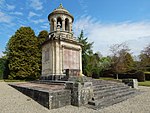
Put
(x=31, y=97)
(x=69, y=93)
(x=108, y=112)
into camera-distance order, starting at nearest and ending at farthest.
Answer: (x=108, y=112), (x=69, y=93), (x=31, y=97)

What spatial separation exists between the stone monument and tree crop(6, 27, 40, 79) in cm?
1397

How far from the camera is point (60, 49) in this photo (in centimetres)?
1261

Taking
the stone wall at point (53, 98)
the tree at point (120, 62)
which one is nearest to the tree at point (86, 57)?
the tree at point (120, 62)

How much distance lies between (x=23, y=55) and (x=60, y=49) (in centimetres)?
1722

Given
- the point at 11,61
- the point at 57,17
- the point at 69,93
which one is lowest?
the point at 69,93

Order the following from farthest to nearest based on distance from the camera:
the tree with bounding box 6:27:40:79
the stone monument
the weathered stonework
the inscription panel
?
the tree with bounding box 6:27:40:79
the inscription panel
the stone monument
the weathered stonework

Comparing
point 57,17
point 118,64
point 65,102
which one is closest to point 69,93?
point 65,102

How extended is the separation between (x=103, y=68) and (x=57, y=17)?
83.6 feet

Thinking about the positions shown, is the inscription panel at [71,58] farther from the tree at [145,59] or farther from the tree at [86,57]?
the tree at [145,59]

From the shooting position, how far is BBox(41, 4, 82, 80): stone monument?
12336 millimetres

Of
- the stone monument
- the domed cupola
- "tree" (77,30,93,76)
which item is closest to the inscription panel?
the stone monument

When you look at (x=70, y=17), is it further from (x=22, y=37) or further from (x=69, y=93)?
(x=22, y=37)

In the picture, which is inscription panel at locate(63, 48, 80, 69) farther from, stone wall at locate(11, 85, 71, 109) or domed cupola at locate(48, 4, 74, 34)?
stone wall at locate(11, 85, 71, 109)

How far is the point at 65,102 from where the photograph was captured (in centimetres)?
657
